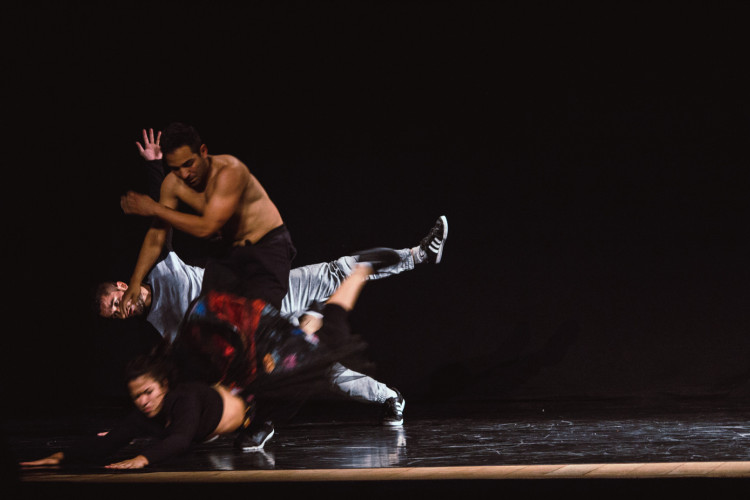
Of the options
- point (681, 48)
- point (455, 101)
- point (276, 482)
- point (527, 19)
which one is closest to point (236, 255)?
point (276, 482)

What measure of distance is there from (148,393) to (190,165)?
1.03m

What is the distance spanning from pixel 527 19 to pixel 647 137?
0.88 m

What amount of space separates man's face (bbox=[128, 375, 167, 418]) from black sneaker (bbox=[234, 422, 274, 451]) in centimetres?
50

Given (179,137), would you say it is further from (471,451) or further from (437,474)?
(437,474)

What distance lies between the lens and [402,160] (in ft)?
17.0

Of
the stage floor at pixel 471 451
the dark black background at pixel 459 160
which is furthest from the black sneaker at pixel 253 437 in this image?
the dark black background at pixel 459 160

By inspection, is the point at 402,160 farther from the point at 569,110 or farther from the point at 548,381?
the point at 548,381

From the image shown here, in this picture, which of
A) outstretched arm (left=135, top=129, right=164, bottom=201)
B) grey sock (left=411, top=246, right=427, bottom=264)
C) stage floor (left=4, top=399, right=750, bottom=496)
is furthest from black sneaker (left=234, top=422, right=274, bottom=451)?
grey sock (left=411, top=246, right=427, bottom=264)

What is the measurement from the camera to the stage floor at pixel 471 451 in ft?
7.86

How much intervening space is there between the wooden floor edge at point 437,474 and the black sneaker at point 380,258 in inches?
82.3

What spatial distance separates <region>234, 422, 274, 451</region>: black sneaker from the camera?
3.41 meters

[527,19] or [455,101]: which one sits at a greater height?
[527,19]

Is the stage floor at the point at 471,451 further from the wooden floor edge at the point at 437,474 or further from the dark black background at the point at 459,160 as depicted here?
the dark black background at the point at 459,160

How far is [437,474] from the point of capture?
8.18 feet
